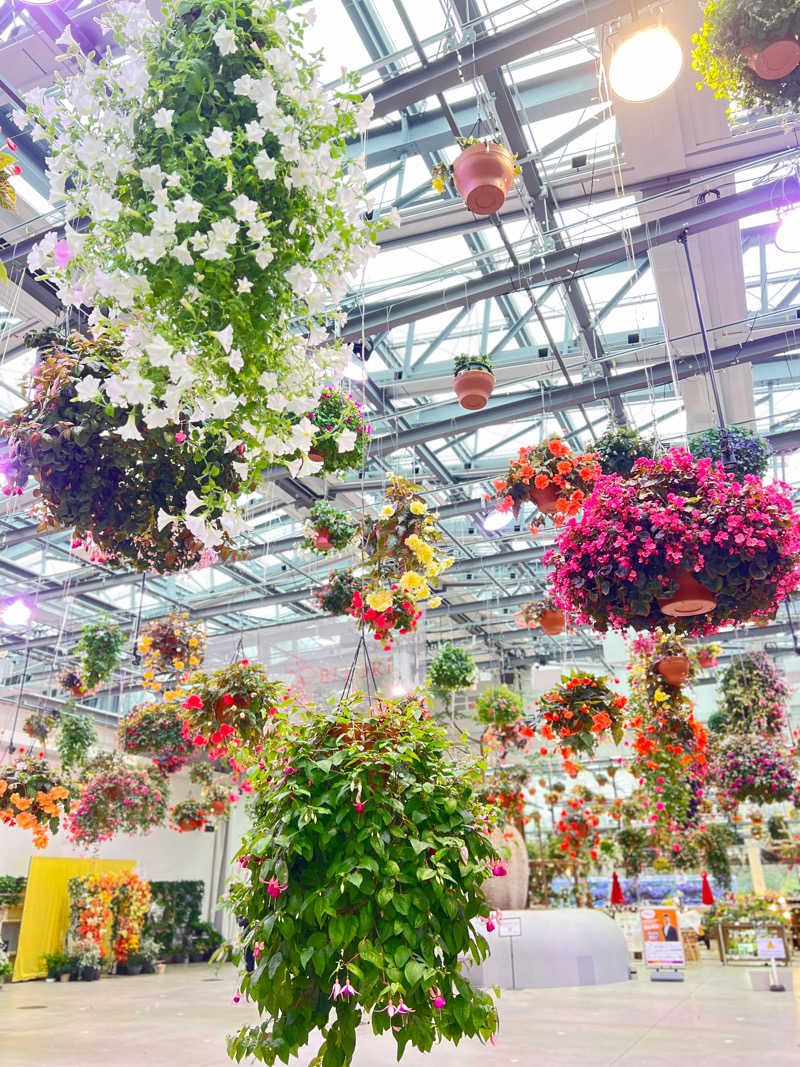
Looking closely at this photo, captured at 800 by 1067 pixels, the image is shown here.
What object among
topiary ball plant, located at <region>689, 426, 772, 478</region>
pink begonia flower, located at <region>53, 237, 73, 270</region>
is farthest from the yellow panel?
pink begonia flower, located at <region>53, 237, 73, 270</region>

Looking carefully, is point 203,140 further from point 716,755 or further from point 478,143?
point 716,755

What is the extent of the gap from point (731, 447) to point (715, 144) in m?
2.21

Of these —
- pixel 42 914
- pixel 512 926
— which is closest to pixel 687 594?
pixel 512 926

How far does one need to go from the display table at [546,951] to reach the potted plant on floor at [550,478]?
20.2 ft

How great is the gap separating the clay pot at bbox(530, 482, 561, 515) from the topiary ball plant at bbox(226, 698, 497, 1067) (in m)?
3.02

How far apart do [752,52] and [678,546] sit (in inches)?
71.1

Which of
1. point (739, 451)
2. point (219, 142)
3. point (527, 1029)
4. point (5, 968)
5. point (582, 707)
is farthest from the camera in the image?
point (5, 968)

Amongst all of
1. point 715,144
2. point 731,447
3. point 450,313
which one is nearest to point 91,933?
point 450,313

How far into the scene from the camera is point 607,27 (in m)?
4.39

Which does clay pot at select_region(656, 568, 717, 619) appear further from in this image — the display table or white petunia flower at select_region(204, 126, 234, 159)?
the display table

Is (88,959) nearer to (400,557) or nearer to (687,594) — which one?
(400,557)

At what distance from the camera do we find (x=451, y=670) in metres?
9.08

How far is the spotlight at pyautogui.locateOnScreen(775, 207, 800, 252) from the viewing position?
484 centimetres

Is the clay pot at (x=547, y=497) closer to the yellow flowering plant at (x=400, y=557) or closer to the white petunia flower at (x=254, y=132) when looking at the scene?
the yellow flowering plant at (x=400, y=557)
